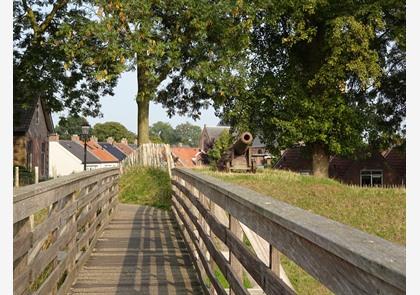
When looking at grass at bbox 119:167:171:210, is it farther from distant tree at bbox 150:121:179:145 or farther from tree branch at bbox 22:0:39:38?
distant tree at bbox 150:121:179:145

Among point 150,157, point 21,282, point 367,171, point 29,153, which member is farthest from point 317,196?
point 29,153

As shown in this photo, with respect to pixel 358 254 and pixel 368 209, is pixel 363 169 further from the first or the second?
pixel 358 254

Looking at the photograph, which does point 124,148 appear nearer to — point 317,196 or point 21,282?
point 317,196

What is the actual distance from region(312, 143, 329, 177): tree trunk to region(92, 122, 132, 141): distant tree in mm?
75095

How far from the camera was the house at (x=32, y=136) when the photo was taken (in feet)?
102

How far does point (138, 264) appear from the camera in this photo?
612 centimetres

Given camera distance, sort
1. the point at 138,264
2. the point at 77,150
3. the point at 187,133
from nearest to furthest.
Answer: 1. the point at 138,264
2. the point at 77,150
3. the point at 187,133

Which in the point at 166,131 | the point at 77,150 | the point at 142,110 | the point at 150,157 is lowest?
the point at 150,157

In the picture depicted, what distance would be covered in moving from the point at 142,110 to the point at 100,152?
47474mm

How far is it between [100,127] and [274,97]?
254 feet

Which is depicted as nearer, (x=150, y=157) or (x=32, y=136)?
(x=150, y=157)

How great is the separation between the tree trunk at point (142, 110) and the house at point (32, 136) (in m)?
8.24

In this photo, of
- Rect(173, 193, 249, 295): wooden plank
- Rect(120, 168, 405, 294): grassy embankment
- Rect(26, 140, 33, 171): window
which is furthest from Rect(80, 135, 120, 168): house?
Rect(173, 193, 249, 295): wooden plank

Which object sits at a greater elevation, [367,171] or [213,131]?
[213,131]
